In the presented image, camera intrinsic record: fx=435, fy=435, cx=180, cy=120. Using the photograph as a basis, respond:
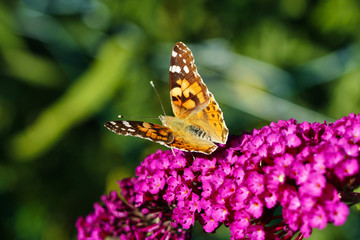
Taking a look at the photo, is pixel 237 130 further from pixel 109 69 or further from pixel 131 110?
pixel 109 69

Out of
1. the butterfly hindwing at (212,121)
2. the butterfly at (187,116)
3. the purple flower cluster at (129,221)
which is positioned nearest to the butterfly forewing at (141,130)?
the butterfly at (187,116)

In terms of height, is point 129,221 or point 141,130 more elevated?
point 141,130

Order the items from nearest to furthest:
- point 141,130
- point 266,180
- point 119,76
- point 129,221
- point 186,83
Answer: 1. point 266,180
2. point 141,130
3. point 129,221
4. point 186,83
5. point 119,76

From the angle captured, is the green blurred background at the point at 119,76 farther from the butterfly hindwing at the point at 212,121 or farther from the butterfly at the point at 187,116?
the butterfly hindwing at the point at 212,121

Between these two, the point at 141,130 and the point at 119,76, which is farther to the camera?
the point at 119,76

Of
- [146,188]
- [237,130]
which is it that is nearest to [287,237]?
[146,188]

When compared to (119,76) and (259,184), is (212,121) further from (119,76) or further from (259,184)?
(119,76)

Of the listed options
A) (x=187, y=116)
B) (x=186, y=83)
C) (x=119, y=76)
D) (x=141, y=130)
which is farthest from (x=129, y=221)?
(x=119, y=76)
